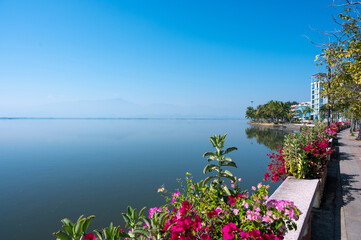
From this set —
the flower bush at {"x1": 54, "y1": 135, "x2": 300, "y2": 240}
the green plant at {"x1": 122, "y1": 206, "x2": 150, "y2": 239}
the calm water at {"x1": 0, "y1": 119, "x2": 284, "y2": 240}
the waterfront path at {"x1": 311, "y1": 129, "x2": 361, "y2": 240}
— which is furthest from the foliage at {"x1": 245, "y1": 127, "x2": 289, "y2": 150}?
the green plant at {"x1": 122, "y1": 206, "x2": 150, "y2": 239}

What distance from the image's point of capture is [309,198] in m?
4.36

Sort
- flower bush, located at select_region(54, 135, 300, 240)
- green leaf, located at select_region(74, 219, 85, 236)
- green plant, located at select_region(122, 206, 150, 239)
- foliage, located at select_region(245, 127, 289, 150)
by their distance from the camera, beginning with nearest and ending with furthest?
green leaf, located at select_region(74, 219, 85, 236)
flower bush, located at select_region(54, 135, 300, 240)
green plant, located at select_region(122, 206, 150, 239)
foliage, located at select_region(245, 127, 289, 150)

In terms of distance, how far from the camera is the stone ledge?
10.8 feet

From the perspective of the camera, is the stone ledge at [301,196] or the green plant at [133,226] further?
the stone ledge at [301,196]

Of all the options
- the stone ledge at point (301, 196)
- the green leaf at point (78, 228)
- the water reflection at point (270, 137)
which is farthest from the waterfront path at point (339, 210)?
the water reflection at point (270, 137)

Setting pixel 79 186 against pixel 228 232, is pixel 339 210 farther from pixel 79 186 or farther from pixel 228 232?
pixel 79 186

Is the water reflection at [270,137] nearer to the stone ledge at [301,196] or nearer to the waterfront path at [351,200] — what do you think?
the waterfront path at [351,200]

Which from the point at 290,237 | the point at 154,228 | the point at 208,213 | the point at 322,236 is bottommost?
the point at 322,236

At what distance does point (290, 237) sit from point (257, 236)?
148 centimetres

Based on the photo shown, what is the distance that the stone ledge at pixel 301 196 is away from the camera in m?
3.30

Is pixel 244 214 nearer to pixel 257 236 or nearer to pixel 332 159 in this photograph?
pixel 257 236

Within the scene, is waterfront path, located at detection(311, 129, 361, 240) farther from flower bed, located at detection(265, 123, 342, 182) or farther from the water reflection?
the water reflection

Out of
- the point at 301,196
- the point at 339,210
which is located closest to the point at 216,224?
the point at 301,196

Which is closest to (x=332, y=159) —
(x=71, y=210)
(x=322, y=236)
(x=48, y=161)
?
(x=322, y=236)
